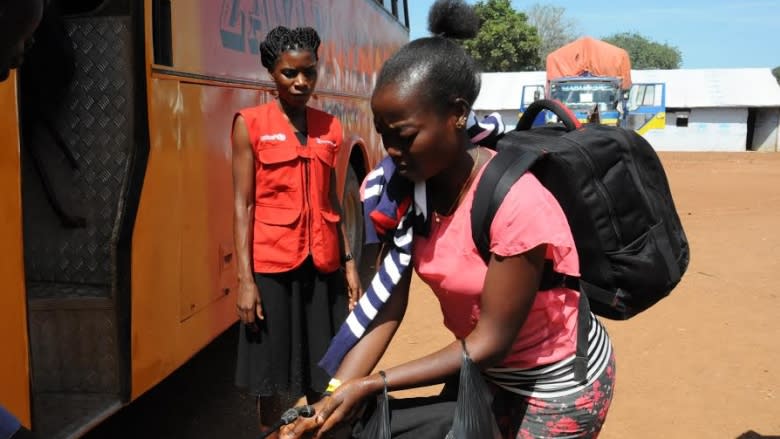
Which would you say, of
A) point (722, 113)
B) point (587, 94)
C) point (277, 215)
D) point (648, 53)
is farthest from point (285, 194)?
point (648, 53)

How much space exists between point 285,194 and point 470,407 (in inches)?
67.9

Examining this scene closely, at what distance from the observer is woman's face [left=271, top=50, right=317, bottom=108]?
3158 millimetres

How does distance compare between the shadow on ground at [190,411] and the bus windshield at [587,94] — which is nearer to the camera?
the shadow on ground at [190,411]

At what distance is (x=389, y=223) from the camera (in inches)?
71.6

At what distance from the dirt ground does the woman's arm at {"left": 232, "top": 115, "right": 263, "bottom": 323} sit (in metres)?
1.56

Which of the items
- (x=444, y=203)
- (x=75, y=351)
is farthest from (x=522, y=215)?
(x=75, y=351)

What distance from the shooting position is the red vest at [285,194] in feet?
10.2

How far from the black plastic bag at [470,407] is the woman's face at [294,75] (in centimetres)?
183

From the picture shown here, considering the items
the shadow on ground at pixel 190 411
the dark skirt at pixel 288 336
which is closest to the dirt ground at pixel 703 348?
the shadow on ground at pixel 190 411

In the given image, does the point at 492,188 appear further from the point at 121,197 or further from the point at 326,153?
the point at 121,197

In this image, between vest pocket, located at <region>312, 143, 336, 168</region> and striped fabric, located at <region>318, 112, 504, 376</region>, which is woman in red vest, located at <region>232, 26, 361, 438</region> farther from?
striped fabric, located at <region>318, 112, 504, 376</region>

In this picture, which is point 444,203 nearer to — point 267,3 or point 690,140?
point 267,3

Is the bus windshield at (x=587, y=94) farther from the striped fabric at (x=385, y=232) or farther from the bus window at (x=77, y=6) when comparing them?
the striped fabric at (x=385, y=232)

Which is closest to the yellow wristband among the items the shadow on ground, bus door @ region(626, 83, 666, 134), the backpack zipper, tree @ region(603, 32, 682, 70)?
the backpack zipper
